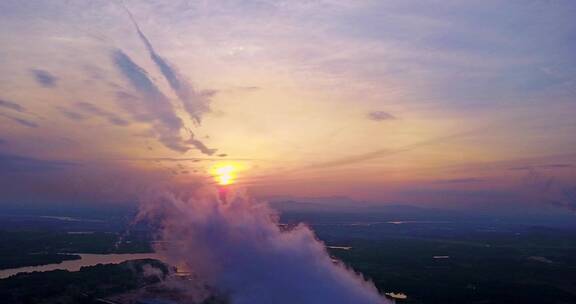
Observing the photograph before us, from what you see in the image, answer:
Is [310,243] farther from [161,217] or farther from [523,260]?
[523,260]

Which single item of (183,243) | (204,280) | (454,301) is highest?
(183,243)

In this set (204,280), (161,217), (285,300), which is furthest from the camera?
(161,217)

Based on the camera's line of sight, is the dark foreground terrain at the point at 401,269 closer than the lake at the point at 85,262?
Yes

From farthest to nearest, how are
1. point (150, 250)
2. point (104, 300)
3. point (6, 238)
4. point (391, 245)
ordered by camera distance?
point (391, 245) → point (6, 238) → point (150, 250) → point (104, 300)

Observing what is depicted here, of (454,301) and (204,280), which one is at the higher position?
(204,280)

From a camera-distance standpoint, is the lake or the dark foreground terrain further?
the lake

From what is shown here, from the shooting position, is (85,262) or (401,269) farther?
(401,269)

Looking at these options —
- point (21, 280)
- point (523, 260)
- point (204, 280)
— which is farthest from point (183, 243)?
point (523, 260)

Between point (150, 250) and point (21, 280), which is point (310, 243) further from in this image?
point (150, 250)

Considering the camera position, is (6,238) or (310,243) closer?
(310,243)
